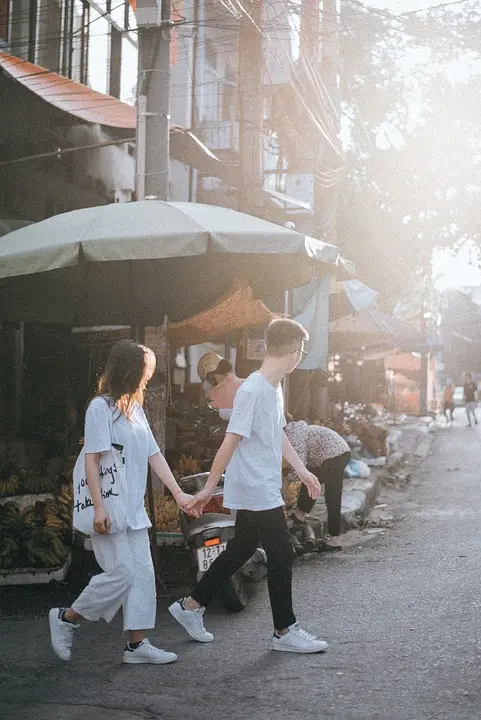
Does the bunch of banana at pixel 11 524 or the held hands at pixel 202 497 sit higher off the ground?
the held hands at pixel 202 497

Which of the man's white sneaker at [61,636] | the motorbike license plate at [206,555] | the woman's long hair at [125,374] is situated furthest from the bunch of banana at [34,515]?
the woman's long hair at [125,374]

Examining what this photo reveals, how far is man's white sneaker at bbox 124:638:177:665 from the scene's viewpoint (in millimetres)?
5000

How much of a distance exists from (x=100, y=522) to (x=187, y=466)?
5.82 m

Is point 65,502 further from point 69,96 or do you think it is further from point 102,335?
point 69,96

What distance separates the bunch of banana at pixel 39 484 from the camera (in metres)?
9.60

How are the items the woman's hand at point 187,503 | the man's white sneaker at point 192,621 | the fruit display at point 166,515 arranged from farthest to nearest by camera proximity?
the fruit display at point 166,515, the man's white sneaker at point 192,621, the woman's hand at point 187,503

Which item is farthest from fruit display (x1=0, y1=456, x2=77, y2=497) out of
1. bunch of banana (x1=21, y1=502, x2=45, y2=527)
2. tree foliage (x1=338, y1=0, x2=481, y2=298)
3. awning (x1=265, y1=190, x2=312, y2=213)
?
tree foliage (x1=338, y1=0, x2=481, y2=298)

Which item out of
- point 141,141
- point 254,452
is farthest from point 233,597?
point 141,141

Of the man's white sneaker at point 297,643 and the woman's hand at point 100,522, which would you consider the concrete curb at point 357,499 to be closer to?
the man's white sneaker at point 297,643

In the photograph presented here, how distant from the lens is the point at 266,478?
530 cm

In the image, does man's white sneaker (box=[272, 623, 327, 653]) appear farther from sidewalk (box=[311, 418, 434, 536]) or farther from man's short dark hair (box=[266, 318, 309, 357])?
sidewalk (box=[311, 418, 434, 536])

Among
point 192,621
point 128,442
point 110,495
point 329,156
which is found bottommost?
point 192,621

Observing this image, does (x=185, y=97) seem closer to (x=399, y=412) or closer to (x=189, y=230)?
(x=189, y=230)

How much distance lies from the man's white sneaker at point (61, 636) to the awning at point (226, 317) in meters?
5.36
